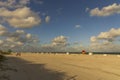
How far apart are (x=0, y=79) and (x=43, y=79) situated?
10.2ft

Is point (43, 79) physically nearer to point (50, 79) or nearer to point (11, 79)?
point (50, 79)

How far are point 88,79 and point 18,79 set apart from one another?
17.5 ft

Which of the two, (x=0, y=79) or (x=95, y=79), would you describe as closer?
(x=0, y=79)

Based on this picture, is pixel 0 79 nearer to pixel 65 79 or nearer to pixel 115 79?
pixel 65 79

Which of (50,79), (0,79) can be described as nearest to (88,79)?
(50,79)

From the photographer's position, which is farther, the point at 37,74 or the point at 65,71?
the point at 65,71

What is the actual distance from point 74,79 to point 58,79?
4.28 feet

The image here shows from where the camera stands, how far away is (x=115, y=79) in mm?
15992

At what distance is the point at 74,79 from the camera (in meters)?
15.5

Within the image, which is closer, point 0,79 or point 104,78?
point 0,79

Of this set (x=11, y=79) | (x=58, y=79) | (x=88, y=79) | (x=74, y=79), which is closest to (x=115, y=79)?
(x=88, y=79)

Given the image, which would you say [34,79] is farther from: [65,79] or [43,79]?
[65,79]

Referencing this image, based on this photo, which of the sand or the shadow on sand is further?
the sand

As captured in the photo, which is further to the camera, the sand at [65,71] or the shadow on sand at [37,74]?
the sand at [65,71]
